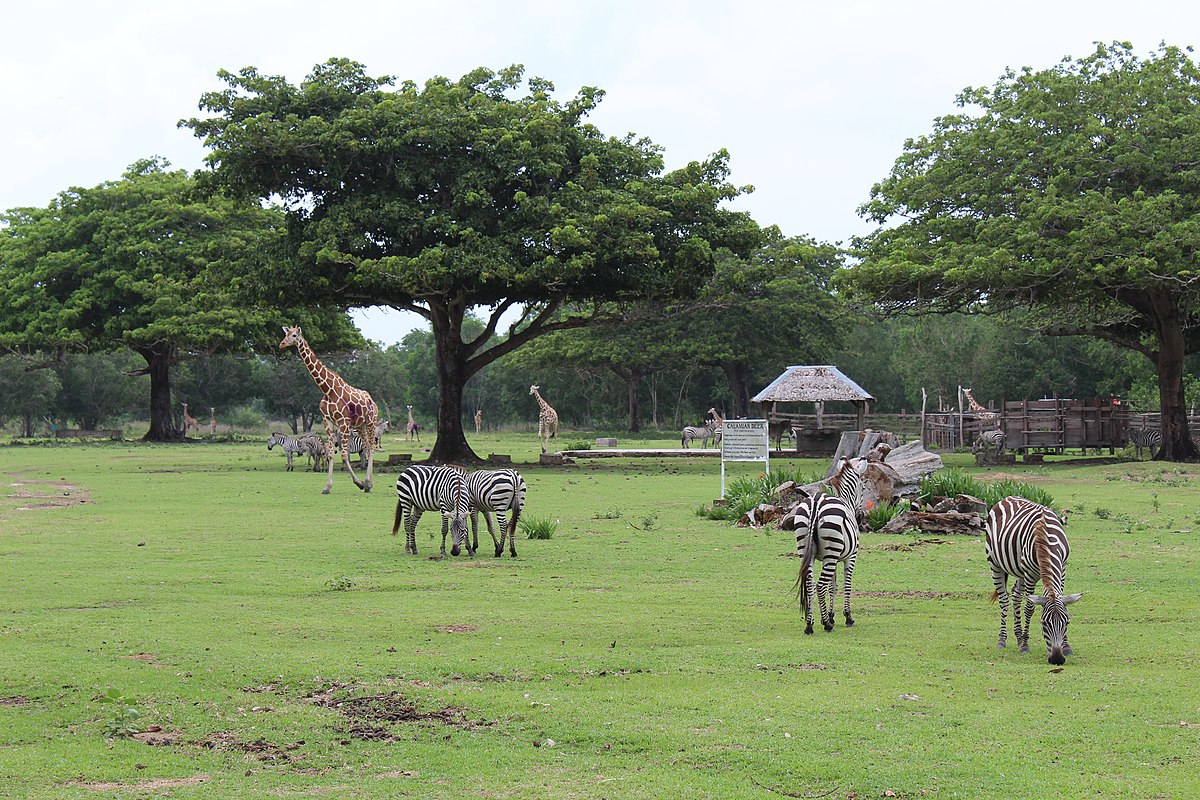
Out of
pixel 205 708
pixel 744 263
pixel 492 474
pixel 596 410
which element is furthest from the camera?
pixel 596 410

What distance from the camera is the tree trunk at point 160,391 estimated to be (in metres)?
56.1

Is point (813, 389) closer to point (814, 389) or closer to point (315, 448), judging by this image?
point (814, 389)

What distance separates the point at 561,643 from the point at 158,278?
143 feet

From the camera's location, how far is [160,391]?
194ft

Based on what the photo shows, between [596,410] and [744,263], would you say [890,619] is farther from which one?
[596,410]

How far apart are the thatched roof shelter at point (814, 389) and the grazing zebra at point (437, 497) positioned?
103 ft

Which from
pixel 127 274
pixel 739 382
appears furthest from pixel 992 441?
pixel 127 274

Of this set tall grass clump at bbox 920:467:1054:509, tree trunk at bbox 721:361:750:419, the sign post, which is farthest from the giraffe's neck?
tree trunk at bbox 721:361:750:419

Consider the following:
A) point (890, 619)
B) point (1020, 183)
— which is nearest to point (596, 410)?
point (1020, 183)

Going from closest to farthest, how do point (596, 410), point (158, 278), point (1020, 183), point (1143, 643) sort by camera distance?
1. point (1143, 643)
2. point (1020, 183)
3. point (158, 278)
4. point (596, 410)

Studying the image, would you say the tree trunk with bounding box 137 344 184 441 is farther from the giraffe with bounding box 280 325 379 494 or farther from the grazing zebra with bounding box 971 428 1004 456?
the grazing zebra with bounding box 971 428 1004 456

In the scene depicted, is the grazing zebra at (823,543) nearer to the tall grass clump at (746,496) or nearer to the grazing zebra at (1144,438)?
the tall grass clump at (746,496)

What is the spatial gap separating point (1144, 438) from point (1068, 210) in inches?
479

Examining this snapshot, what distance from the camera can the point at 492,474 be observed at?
16141 millimetres
